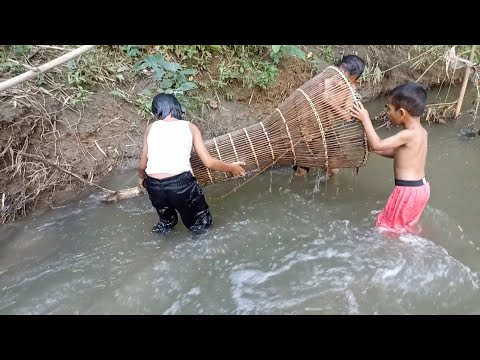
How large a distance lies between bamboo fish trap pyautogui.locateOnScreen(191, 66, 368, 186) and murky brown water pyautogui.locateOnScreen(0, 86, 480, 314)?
0.63m

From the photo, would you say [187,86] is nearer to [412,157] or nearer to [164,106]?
[164,106]

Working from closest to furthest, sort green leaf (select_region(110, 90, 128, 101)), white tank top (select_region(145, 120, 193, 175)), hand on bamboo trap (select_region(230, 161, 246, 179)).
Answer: white tank top (select_region(145, 120, 193, 175)), hand on bamboo trap (select_region(230, 161, 246, 179)), green leaf (select_region(110, 90, 128, 101))

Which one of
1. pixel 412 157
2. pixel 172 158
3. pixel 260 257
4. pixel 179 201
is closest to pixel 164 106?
pixel 172 158

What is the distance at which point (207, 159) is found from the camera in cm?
350

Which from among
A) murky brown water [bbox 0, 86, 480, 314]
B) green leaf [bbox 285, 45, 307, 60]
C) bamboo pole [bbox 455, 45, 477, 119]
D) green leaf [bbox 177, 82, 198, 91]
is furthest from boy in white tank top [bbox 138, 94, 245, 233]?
bamboo pole [bbox 455, 45, 477, 119]

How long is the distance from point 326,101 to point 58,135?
3.19 meters

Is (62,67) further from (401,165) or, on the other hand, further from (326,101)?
(401,165)

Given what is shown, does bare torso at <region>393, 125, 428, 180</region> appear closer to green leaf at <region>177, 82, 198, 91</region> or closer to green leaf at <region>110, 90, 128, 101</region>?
green leaf at <region>177, 82, 198, 91</region>

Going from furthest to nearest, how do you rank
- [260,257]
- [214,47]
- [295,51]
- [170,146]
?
[214,47]
[295,51]
[260,257]
[170,146]

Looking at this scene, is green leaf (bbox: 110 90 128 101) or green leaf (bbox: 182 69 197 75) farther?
green leaf (bbox: 182 69 197 75)

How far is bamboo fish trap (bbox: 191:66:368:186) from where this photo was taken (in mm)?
3504

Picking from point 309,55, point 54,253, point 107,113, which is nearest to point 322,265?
point 54,253

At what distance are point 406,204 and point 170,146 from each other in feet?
7.03

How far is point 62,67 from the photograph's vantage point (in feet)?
16.8
